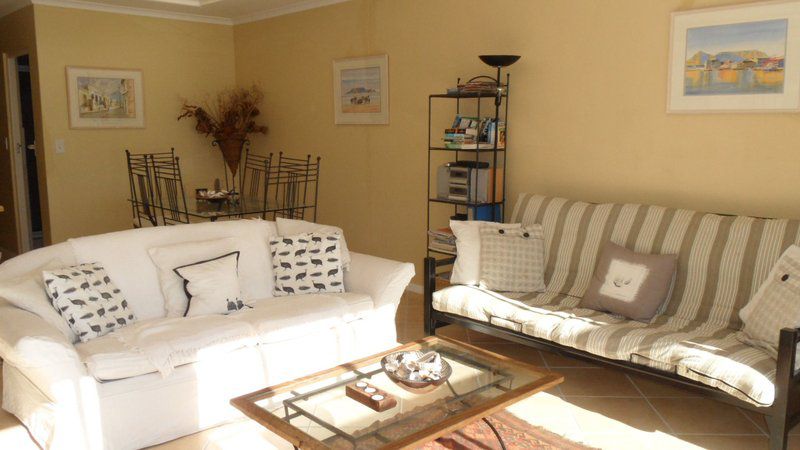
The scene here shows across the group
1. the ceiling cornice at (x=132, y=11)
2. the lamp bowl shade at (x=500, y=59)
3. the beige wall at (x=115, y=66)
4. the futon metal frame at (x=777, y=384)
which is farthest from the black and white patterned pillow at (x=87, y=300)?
the ceiling cornice at (x=132, y=11)

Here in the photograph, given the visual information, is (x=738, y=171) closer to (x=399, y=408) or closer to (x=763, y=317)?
(x=763, y=317)

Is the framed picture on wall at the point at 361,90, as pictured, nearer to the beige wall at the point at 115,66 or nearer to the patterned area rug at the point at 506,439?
the beige wall at the point at 115,66

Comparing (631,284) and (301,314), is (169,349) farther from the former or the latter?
(631,284)

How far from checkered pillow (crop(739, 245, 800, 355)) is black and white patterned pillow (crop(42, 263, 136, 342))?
2.79m

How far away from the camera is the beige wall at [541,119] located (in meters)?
3.63

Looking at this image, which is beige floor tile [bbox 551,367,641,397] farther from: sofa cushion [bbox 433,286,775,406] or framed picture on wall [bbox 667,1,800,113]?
framed picture on wall [bbox 667,1,800,113]

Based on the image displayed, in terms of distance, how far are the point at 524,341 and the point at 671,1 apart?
1998 mm

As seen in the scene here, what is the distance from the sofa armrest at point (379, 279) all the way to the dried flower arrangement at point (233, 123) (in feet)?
10.8

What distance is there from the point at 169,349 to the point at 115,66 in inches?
175

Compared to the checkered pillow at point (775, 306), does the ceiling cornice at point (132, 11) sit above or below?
above

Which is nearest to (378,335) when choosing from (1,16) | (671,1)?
(671,1)

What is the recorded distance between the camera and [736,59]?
11.5 ft

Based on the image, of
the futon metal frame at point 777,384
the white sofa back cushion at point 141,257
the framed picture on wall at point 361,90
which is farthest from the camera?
the framed picture on wall at point 361,90

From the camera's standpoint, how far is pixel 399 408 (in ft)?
8.00
